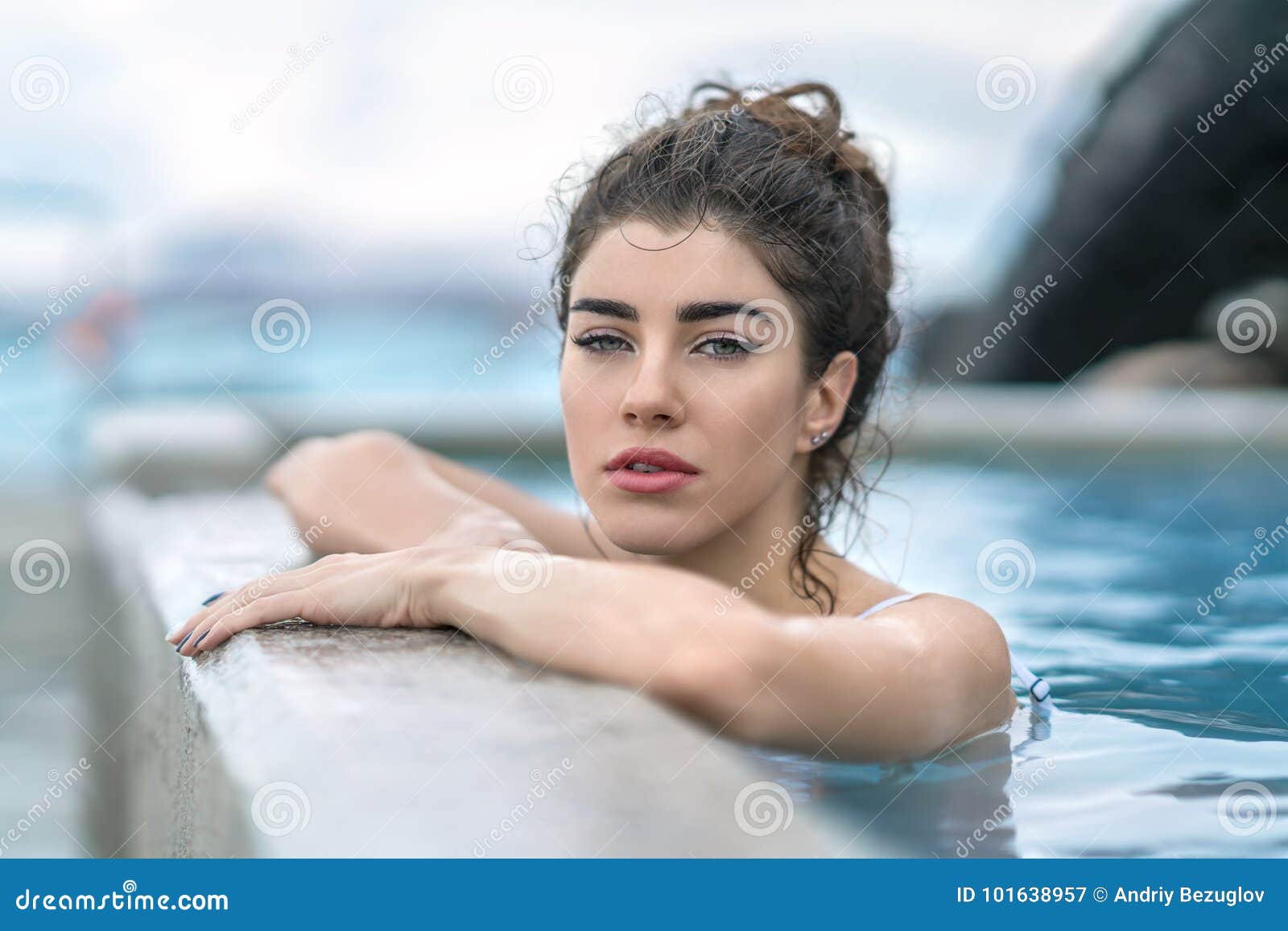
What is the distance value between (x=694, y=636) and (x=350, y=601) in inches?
27.0

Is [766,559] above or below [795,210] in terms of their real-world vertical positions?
below

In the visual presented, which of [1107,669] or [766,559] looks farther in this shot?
[1107,669]

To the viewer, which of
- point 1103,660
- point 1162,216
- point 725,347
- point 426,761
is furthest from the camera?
point 1162,216

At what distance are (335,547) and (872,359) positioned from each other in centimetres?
142

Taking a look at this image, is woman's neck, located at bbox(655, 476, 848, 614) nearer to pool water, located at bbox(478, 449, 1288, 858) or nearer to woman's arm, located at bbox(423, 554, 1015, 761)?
pool water, located at bbox(478, 449, 1288, 858)

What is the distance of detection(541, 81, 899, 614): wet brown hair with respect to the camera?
239cm

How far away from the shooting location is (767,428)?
7.64ft

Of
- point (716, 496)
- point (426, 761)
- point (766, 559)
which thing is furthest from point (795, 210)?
point (426, 761)

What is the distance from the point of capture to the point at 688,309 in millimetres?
2230

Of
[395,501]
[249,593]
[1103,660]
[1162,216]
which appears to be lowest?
[249,593]

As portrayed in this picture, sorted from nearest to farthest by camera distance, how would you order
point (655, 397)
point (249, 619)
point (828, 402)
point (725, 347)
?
1. point (249, 619)
2. point (655, 397)
3. point (725, 347)
4. point (828, 402)

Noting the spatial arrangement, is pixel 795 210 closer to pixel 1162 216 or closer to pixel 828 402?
pixel 828 402
